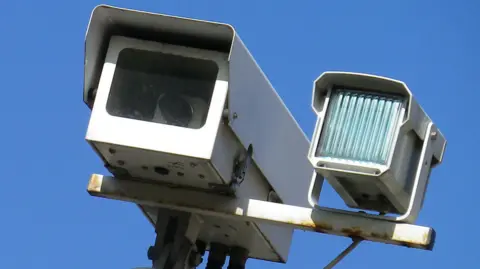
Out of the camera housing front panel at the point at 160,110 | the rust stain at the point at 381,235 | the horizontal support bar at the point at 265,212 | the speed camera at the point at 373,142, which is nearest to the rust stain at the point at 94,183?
the horizontal support bar at the point at 265,212

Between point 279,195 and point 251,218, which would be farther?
point 279,195

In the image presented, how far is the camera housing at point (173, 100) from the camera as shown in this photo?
6094mm

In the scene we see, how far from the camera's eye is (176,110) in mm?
6238

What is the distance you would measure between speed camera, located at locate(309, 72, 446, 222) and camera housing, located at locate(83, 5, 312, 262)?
28 cm

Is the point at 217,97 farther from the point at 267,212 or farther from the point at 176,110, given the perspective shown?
the point at 267,212

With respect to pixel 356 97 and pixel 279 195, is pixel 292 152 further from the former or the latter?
pixel 356 97

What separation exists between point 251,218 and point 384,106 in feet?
1.74

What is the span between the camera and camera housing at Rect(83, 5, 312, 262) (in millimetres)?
6094

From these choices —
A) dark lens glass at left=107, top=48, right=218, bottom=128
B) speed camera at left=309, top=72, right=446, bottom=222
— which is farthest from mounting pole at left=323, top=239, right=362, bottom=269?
dark lens glass at left=107, top=48, right=218, bottom=128

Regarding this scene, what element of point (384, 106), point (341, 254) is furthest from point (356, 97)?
point (341, 254)

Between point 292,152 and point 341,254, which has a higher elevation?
point 292,152

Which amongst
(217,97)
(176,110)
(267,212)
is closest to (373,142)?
(267,212)

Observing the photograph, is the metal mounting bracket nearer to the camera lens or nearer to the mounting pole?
the mounting pole

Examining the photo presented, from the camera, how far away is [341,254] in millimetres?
6238
